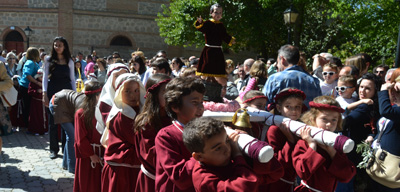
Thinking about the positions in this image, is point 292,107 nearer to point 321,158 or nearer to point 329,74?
point 321,158

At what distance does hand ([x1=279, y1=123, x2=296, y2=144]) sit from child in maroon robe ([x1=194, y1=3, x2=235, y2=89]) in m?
1.03

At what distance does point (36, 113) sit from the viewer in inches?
371

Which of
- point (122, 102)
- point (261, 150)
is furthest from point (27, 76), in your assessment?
point (261, 150)

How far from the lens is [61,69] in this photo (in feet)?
22.9

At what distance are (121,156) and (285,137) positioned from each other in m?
1.48

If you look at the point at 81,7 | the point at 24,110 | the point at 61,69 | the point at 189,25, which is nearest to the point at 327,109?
the point at 61,69

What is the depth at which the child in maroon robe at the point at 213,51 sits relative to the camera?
12.1 feet

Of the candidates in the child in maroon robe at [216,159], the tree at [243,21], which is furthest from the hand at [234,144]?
the tree at [243,21]

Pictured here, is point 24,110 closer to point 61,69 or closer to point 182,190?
point 61,69

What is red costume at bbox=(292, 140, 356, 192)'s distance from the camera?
267 cm

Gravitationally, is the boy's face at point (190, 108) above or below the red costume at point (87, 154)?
above

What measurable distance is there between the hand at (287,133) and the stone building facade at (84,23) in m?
25.7

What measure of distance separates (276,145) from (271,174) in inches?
24.8

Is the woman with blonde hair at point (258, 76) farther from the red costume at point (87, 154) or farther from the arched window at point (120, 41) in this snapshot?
the arched window at point (120, 41)
